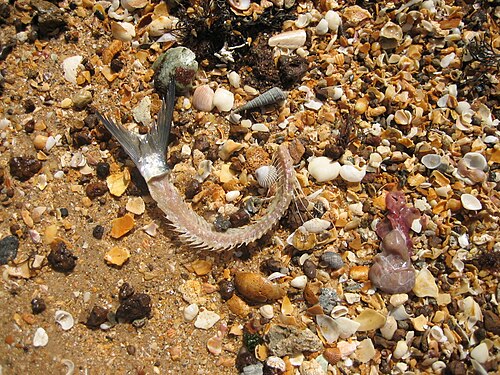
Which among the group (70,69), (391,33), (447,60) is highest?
(391,33)

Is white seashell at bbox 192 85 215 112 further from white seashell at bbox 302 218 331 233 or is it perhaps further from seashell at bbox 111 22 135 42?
white seashell at bbox 302 218 331 233

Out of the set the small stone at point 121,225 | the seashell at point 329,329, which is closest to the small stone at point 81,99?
the small stone at point 121,225

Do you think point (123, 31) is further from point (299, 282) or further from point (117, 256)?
point (299, 282)

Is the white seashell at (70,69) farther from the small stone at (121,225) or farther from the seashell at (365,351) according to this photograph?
the seashell at (365,351)

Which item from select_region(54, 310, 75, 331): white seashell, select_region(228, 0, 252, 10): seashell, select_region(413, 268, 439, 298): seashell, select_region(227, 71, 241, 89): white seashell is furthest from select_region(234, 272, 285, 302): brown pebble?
select_region(228, 0, 252, 10): seashell

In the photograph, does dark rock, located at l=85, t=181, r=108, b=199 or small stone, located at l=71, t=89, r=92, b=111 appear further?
small stone, located at l=71, t=89, r=92, b=111

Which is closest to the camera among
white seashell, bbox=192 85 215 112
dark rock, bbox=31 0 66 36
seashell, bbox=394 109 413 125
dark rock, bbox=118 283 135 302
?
dark rock, bbox=118 283 135 302

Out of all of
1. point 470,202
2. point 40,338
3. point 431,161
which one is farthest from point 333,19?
point 40,338

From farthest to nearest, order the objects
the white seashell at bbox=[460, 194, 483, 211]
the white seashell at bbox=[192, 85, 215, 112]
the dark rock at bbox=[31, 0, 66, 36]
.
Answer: the dark rock at bbox=[31, 0, 66, 36], the white seashell at bbox=[192, 85, 215, 112], the white seashell at bbox=[460, 194, 483, 211]
